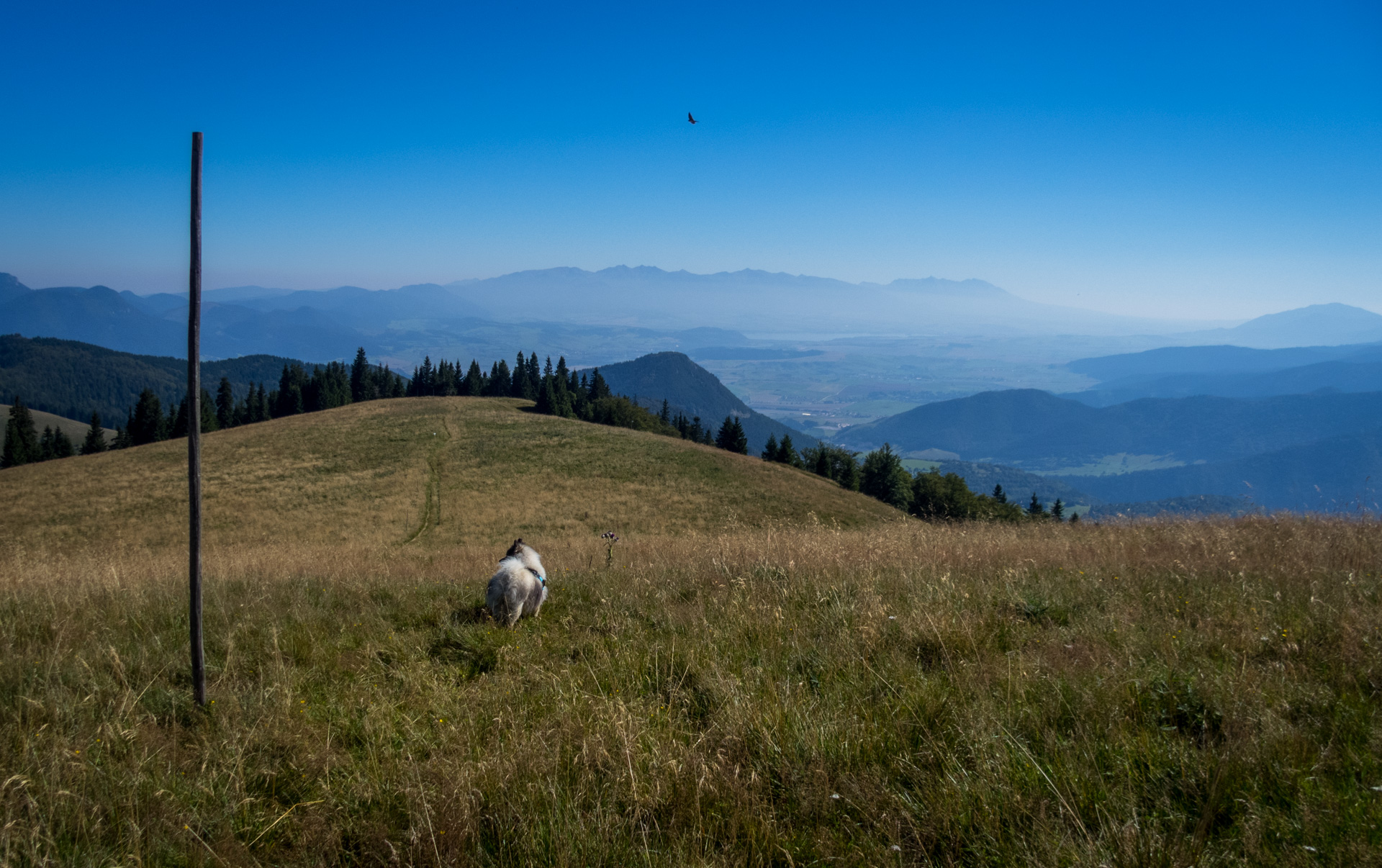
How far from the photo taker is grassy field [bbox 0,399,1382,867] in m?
2.40

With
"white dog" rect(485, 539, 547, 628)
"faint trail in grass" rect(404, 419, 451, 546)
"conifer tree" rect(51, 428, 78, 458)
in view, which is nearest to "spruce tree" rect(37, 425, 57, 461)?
"conifer tree" rect(51, 428, 78, 458)

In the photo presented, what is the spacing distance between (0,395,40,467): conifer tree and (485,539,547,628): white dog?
256 feet

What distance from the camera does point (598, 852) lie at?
2.31m

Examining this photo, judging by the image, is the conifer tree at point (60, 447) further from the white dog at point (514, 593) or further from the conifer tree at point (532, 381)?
the white dog at point (514, 593)

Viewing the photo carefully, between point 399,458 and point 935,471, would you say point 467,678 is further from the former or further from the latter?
point 935,471

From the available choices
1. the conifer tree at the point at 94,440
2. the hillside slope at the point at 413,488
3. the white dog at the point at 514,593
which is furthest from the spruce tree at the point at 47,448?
the white dog at the point at 514,593

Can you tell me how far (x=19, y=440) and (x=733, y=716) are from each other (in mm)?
86102

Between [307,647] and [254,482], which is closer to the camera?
[307,647]

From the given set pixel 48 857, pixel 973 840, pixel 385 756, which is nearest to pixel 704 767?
pixel 973 840

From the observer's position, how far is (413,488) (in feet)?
117

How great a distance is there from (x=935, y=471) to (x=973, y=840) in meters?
58.9

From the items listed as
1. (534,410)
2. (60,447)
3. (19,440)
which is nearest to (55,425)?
(60,447)

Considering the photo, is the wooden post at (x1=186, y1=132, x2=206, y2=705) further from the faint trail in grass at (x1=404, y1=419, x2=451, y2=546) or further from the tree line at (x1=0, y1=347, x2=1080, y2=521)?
the tree line at (x1=0, y1=347, x2=1080, y2=521)

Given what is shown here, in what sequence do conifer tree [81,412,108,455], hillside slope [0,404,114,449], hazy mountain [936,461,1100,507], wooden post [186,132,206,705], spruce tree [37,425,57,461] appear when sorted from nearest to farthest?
wooden post [186,132,206,705]
spruce tree [37,425,57,461]
conifer tree [81,412,108,455]
hillside slope [0,404,114,449]
hazy mountain [936,461,1100,507]
